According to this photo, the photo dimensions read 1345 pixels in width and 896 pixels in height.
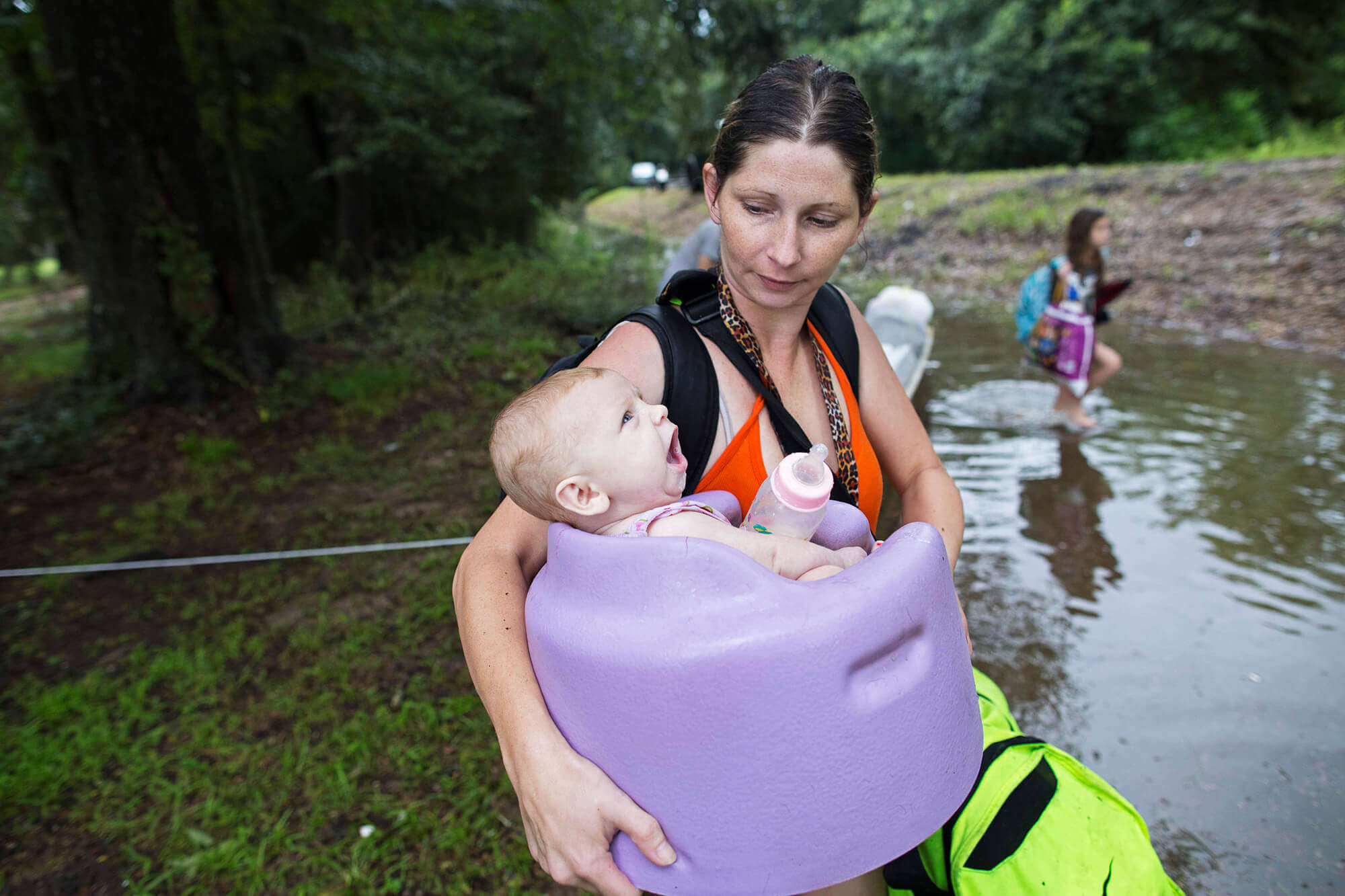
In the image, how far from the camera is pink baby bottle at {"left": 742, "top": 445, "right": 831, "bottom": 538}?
42.3 inches

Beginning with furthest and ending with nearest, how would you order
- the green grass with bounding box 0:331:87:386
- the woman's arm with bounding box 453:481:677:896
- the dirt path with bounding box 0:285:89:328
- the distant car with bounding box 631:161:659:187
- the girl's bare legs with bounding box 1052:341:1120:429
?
the dirt path with bounding box 0:285:89:328, the green grass with bounding box 0:331:87:386, the girl's bare legs with bounding box 1052:341:1120:429, the distant car with bounding box 631:161:659:187, the woman's arm with bounding box 453:481:677:896

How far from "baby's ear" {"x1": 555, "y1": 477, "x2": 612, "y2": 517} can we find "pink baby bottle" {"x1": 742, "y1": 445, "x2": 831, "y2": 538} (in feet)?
0.77

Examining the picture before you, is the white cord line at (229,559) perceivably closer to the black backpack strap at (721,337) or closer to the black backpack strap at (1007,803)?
the black backpack strap at (721,337)

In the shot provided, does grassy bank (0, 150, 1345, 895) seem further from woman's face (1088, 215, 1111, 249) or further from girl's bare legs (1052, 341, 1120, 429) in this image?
woman's face (1088, 215, 1111, 249)

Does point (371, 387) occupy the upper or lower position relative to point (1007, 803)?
lower

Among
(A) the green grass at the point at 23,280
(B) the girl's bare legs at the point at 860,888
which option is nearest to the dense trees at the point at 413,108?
(A) the green grass at the point at 23,280

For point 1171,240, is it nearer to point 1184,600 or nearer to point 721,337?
point 1184,600

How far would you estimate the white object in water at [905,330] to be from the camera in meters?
3.83

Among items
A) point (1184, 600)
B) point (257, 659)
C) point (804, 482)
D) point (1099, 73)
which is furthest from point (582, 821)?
point (1099, 73)

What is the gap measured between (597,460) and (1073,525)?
3.40 m

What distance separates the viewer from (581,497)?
1.12 m

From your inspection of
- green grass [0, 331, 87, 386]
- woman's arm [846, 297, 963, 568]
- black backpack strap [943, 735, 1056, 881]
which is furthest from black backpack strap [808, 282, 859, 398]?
green grass [0, 331, 87, 386]

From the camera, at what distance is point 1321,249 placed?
807 centimetres

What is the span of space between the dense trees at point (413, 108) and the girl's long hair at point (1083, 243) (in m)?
5.10
